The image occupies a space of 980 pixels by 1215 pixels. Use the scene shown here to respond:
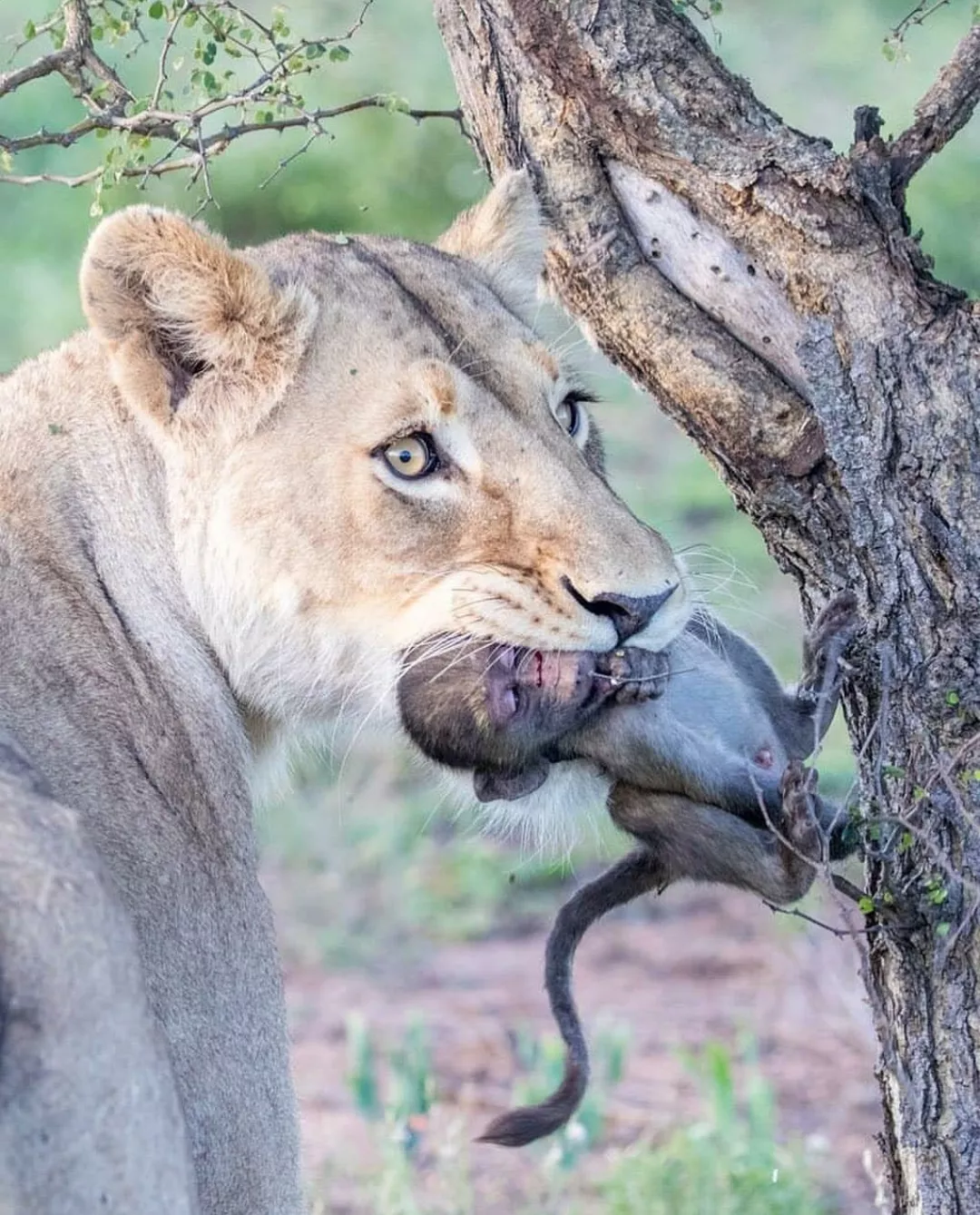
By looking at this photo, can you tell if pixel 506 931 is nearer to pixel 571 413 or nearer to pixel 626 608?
pixel 571 413

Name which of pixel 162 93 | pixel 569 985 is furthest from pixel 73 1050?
pixel 162 93

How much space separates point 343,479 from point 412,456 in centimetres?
12

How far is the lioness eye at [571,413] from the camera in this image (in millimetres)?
3291

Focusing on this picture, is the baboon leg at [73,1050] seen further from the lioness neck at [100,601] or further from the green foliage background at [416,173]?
the green foliage background at [416,173]

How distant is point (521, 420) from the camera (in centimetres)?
313

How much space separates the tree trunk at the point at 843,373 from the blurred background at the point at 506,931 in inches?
12.5

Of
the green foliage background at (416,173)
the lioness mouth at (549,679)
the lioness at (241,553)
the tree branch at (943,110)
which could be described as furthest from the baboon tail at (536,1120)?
the green foliage background at (416,173)

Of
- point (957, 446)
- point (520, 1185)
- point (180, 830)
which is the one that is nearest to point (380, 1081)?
point (520, 1185)

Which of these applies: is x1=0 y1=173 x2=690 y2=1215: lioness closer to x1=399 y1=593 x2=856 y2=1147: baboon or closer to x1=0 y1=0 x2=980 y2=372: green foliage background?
x1=399 y1=593 x2=856 y2=1147: baboon

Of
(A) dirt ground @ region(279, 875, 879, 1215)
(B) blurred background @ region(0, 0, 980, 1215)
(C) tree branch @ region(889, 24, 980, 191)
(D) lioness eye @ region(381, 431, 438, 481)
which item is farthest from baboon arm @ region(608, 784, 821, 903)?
(A) dirt ground @ region(279, 875, 879, 1215)

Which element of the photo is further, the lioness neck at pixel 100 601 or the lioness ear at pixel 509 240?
the lioness ear at pixel 509 240

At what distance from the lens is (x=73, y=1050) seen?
2125 mm

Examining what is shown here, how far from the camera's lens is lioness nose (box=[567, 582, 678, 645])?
9.55 ft

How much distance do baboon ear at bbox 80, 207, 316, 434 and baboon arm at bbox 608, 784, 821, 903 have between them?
90 centimetres
